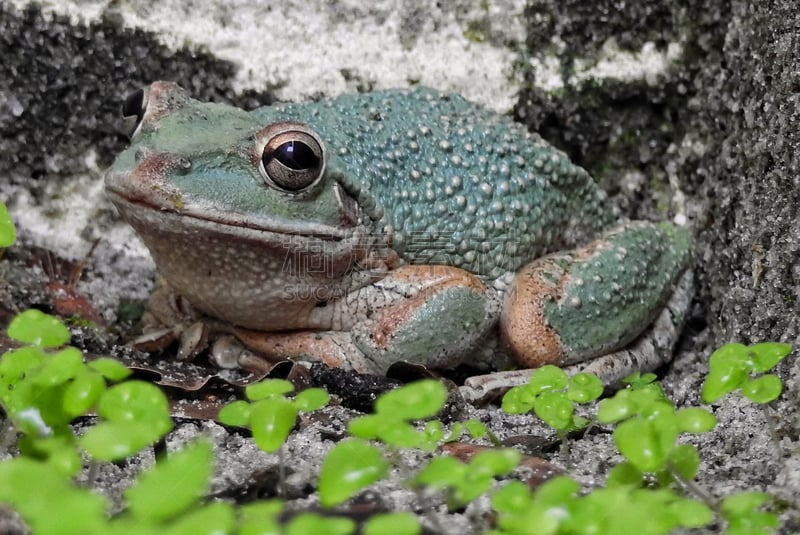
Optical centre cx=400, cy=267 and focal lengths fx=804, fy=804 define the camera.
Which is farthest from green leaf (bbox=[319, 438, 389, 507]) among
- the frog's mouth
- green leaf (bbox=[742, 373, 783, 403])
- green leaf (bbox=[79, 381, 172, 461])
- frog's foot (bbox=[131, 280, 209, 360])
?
frog's foot (bbox=[131, 280, 209, 360])

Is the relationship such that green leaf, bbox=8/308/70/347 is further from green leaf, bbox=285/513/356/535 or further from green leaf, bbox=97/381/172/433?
green leaf, bbox=285/513/356/535

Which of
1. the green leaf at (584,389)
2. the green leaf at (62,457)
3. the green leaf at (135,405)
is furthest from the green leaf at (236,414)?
the green leaf at (584,389)

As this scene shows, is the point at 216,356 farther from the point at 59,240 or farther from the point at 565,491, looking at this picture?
the point at 565,491

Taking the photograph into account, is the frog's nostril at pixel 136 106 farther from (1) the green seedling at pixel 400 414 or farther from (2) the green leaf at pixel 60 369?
(1) the green seedling at pixel 400 414

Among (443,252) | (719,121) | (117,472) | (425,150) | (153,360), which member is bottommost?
(153,360)

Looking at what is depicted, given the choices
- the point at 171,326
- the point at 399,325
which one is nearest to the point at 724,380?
the point at 399,325

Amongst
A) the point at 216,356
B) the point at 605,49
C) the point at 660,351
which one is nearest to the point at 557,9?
the point at 605,49
